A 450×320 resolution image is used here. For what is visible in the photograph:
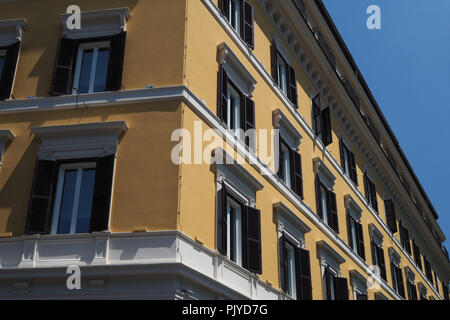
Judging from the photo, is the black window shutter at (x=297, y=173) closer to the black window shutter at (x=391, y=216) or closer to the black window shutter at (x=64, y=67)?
the black window shutter at (x=64, y=67)

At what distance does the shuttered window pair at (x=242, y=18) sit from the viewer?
50.7 feet

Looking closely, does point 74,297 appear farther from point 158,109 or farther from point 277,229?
point 277,229

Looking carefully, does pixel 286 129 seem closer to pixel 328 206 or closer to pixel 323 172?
pixel 323 172

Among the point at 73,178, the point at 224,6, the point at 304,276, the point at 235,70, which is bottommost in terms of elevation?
the point at 304,276

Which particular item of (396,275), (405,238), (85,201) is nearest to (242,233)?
(85,201)

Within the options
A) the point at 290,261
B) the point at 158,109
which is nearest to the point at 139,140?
the point at 158,109

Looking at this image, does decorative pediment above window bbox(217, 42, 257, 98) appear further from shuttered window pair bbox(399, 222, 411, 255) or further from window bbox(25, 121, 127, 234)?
shuttered window pair bbox(399, 222, 411, 255)

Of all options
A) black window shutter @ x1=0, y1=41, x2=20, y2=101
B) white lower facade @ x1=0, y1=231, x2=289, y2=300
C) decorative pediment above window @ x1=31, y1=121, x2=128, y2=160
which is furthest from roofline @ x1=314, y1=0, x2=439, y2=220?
white lower facade @ x1=0, y1=231, x2=289, y2=300

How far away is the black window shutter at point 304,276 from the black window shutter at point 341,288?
2.70 m

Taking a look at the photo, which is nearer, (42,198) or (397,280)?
(42,198)

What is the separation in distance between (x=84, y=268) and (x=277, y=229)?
5.95m

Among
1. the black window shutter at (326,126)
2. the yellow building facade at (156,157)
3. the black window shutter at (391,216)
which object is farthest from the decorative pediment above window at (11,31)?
the black window shutter at (391,216)

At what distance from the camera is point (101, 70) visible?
1258 cm

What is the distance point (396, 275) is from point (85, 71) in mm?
19101
